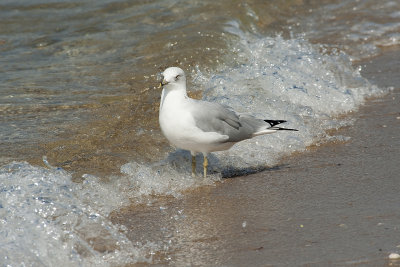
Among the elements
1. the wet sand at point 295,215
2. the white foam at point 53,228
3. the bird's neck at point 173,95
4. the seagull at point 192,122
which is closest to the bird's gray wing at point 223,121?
the seagull at point 192,122

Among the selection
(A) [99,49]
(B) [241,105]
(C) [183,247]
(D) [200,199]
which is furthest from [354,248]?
(A) [99,49]

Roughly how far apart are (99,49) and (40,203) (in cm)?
546

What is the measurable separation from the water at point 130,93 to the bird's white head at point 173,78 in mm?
652

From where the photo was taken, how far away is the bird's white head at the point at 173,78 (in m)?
4.50

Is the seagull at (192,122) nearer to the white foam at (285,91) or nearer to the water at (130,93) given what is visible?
the water at (130,93)

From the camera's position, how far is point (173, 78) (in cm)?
452

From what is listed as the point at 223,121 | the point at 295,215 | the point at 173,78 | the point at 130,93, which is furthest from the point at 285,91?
the point at 295,215

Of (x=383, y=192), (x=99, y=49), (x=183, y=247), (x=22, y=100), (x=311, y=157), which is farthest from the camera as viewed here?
(x=99, y=49)

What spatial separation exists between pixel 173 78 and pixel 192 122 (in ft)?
1.14

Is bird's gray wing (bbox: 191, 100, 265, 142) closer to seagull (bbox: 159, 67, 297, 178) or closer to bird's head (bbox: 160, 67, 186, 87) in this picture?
seagull (bbox: 159, 67, 297, 178)

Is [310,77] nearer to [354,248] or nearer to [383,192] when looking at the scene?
[383,192]

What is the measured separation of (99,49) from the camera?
8961 mm

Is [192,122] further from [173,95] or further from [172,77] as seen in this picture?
[172,77]

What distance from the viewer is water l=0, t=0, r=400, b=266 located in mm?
3683
